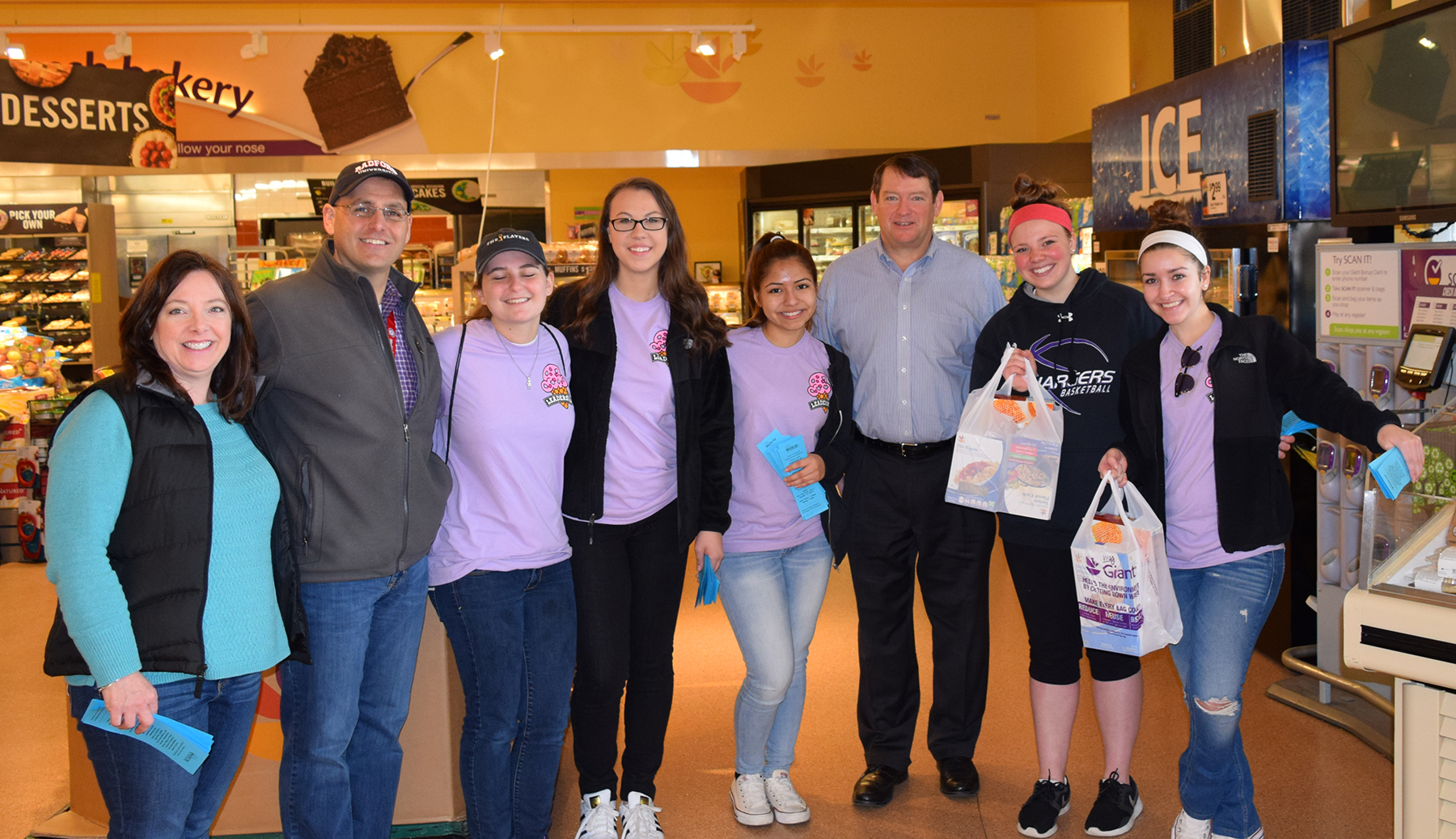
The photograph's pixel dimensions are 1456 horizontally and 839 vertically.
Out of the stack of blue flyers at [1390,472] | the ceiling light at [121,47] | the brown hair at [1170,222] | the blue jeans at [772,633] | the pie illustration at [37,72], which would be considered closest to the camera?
the stack of blue flyers at [1390,472]

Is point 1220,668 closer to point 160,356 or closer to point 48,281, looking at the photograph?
point 160,356

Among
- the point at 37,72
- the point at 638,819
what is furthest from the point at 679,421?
Result: the point at 37,72

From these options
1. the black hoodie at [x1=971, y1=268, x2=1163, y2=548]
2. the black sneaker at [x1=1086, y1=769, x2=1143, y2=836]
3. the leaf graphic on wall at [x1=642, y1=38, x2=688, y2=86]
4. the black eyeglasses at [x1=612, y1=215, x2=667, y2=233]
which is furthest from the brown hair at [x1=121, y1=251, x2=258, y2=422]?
the leaf graphic on wall at [x1=642, y1=38, x2=688, y2=86]

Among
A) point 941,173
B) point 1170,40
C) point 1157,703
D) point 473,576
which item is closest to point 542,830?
point 473,576

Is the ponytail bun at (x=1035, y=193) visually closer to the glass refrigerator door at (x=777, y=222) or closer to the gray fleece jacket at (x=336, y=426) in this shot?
the gray fleece jacket at (x=336, y=426)

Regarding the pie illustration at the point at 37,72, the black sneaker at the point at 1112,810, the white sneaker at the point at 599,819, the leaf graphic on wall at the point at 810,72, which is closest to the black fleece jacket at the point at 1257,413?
the black sneaker at the point at 1112,810

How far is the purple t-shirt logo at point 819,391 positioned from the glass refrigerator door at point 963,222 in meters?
5.85

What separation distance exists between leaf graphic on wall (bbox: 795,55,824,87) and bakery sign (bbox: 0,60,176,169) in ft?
17.8

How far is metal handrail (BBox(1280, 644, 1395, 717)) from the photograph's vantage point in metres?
3.62

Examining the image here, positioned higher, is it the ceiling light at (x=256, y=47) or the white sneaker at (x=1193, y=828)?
the ceiling light at (x=256, y=47)

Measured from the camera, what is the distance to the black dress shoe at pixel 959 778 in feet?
10.9

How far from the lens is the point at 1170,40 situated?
226 inches

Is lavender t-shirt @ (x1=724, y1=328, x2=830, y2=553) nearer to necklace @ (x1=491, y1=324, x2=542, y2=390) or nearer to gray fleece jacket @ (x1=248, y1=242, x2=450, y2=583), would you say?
necklace @ (x1=491, y1=324, x2=542, y2=390)

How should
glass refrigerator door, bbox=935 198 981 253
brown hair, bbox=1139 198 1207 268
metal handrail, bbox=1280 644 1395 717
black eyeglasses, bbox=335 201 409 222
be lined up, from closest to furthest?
black eyeglasses, bbox=335 201 409 222 → brown hair, bbox=1139 198 1207 268 → metal handrail, bbox=1280 644 1395 717 → glass refrigerator door, bbox=935 198 981 253
